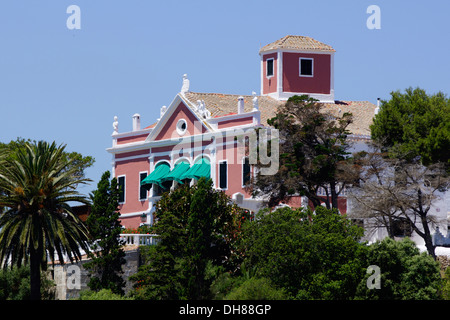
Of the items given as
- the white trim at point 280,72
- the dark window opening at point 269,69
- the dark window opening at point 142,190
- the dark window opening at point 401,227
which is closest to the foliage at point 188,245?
the dark window opening at point 401,227

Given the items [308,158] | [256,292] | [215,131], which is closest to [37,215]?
[256,292]

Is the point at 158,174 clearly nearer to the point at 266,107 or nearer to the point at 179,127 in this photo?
the point at 179,127

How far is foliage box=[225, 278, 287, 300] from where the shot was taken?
54.2 metres

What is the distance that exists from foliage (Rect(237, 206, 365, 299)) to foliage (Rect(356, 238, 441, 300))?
2.69 feet

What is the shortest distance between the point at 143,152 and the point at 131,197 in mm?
2835

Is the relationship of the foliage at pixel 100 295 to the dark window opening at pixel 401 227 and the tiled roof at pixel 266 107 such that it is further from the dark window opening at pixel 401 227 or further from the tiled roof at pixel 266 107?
the tiled roof at pixel 266 107

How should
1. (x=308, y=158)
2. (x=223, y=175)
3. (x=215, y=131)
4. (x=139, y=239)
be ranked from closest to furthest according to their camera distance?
1. (x=139, y=239)
2. (x=308, y=158)
3. (x=223, y=175)
4. (x=215, y=131)

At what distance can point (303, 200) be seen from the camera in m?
70.2

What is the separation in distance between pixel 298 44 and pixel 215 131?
11217 mm

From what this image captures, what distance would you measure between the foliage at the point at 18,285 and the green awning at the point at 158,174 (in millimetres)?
16081

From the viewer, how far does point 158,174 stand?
75500 mm

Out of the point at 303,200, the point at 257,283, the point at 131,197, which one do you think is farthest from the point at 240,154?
the point at 257,283

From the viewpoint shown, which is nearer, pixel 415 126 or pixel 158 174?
pixel 415 126

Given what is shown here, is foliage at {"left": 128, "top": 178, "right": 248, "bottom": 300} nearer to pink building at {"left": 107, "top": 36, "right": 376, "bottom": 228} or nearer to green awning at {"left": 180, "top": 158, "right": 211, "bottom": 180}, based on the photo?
pink building at {"left": 107, "top": 36, "right": 376, "bottom": 228}
